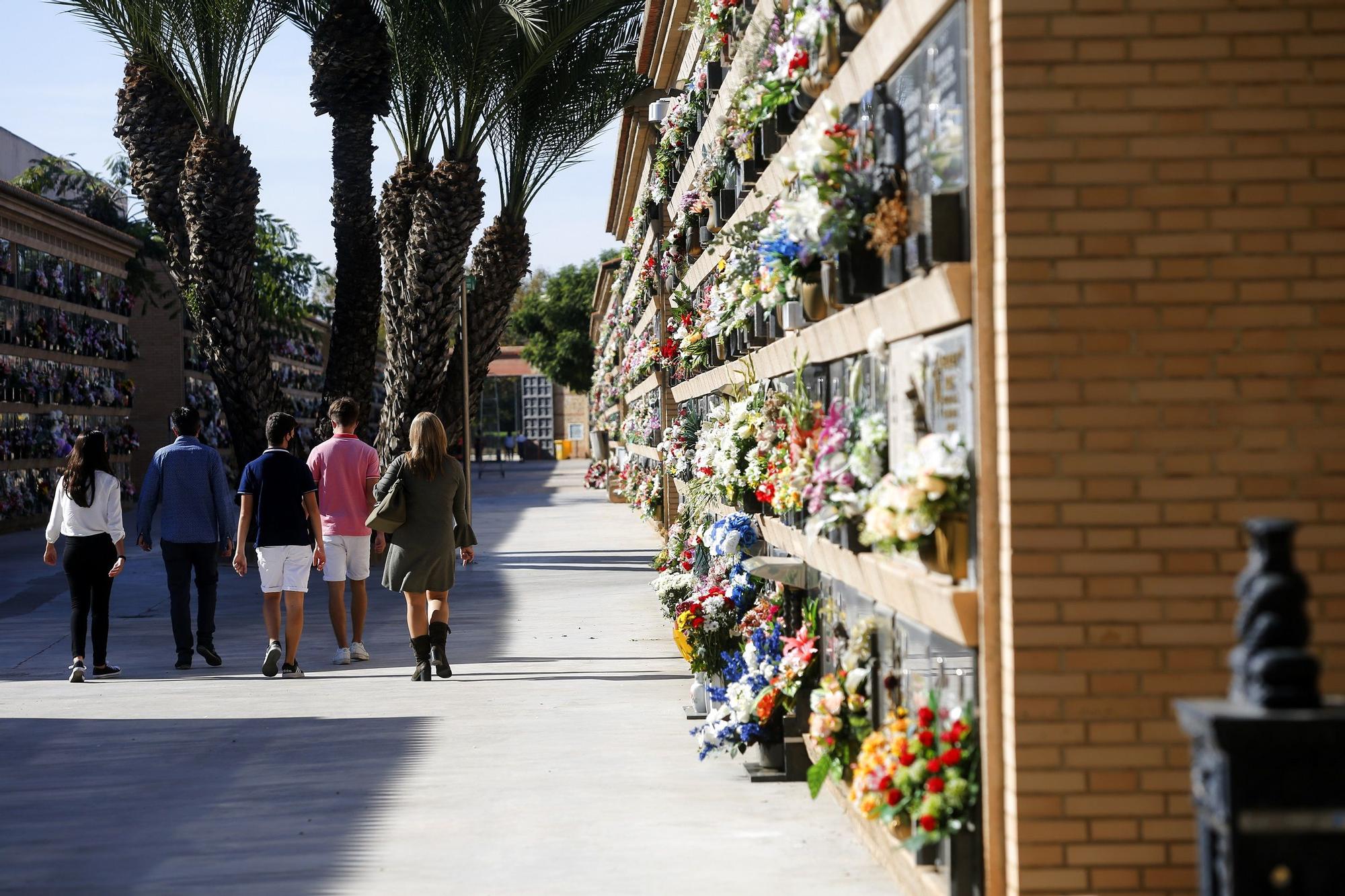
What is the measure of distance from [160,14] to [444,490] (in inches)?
471

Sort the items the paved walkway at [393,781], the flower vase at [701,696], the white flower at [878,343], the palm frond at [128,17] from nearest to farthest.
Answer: the white flower at [878,343] → the paved walkway at [393,781] → the flower vase at [701,696] → the palm frond at [128,17]

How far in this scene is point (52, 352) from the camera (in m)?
32.9

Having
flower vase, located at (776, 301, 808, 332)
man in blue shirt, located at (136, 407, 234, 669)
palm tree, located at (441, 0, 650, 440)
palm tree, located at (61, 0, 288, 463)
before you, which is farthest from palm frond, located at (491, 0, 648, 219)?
flower vase, located at (776, 301, 808, 332)

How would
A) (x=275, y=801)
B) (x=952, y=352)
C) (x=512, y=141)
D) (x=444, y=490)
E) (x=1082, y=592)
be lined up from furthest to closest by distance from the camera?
(x=512, y=141) < (x=444, y=490) < (x=275, y=801) < (x=952, y=352) < (x=1082, y=592)

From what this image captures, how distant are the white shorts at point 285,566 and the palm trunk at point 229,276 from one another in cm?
1094

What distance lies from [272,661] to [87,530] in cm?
159

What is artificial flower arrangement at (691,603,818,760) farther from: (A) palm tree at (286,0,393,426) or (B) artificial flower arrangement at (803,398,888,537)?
(A) palm tree at (286,0,393,426)

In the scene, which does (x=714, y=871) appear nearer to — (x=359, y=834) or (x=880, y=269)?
(x=359, y=834)

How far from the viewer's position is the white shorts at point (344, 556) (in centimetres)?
1169

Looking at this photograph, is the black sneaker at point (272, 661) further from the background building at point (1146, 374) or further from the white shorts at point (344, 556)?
→ the background building at point (1146, 374)

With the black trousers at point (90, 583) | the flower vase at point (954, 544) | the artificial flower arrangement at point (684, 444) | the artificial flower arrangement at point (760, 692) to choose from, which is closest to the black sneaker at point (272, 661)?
the black trousers at point (90, 583)

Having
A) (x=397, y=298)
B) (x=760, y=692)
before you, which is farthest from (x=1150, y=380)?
(x=397, y=298)

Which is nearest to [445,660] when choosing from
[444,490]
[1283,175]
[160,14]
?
[444,490]

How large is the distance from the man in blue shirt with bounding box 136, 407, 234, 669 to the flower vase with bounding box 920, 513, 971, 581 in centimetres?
787
